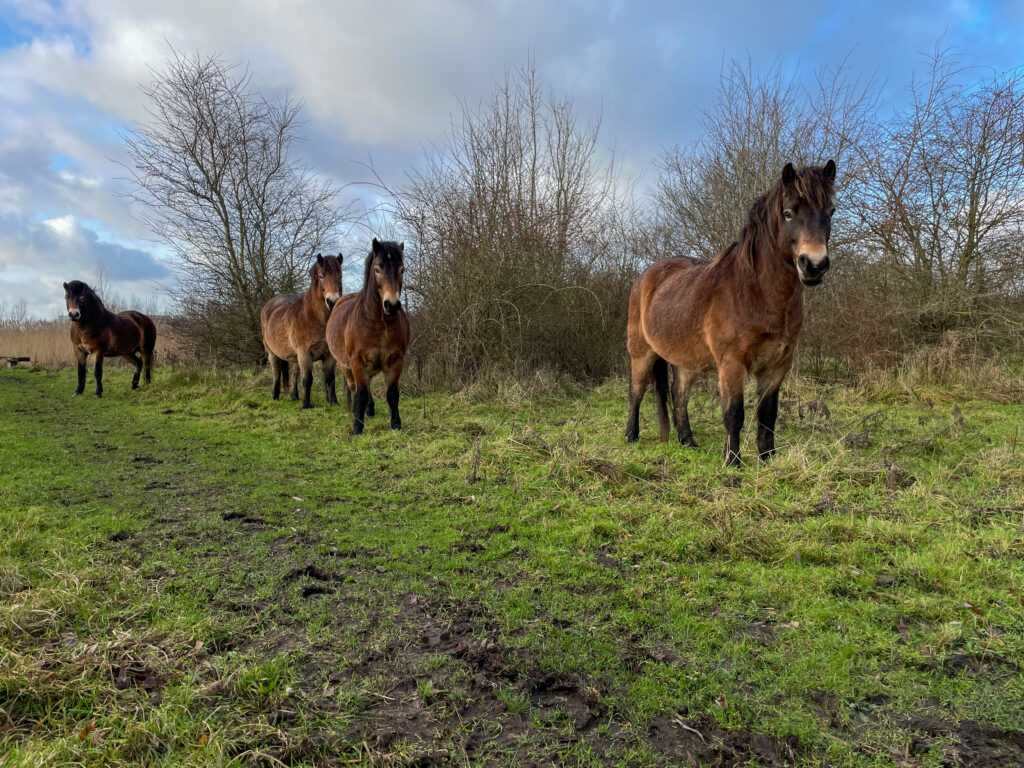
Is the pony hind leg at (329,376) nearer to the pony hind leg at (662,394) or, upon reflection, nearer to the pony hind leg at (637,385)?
the pony hind leg at (637,385)

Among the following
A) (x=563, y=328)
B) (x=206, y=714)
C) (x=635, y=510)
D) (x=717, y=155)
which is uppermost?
(x=717, y=155)

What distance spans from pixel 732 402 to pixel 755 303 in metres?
0.81

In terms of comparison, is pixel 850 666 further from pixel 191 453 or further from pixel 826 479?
pixel 191 453

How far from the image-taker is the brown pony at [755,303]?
3.79 m

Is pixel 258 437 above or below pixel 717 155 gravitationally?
below

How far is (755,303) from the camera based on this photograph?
4305 millimetres

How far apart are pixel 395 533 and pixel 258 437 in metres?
3.88

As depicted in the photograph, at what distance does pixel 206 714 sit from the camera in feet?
5.23

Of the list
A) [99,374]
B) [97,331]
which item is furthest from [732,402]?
[97,331]

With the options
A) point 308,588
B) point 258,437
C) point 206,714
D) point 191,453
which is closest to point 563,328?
point 258,437

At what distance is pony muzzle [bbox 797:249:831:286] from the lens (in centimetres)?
361

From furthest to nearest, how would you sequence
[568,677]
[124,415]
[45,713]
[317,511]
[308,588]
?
[124,415], [317,511], [308,588], [568,677], [45,713]

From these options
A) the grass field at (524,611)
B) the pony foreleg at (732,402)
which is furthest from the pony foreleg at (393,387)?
the pony foreleg at (732,402)

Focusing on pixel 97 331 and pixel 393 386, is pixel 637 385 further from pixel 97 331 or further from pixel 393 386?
pixel 97 331
